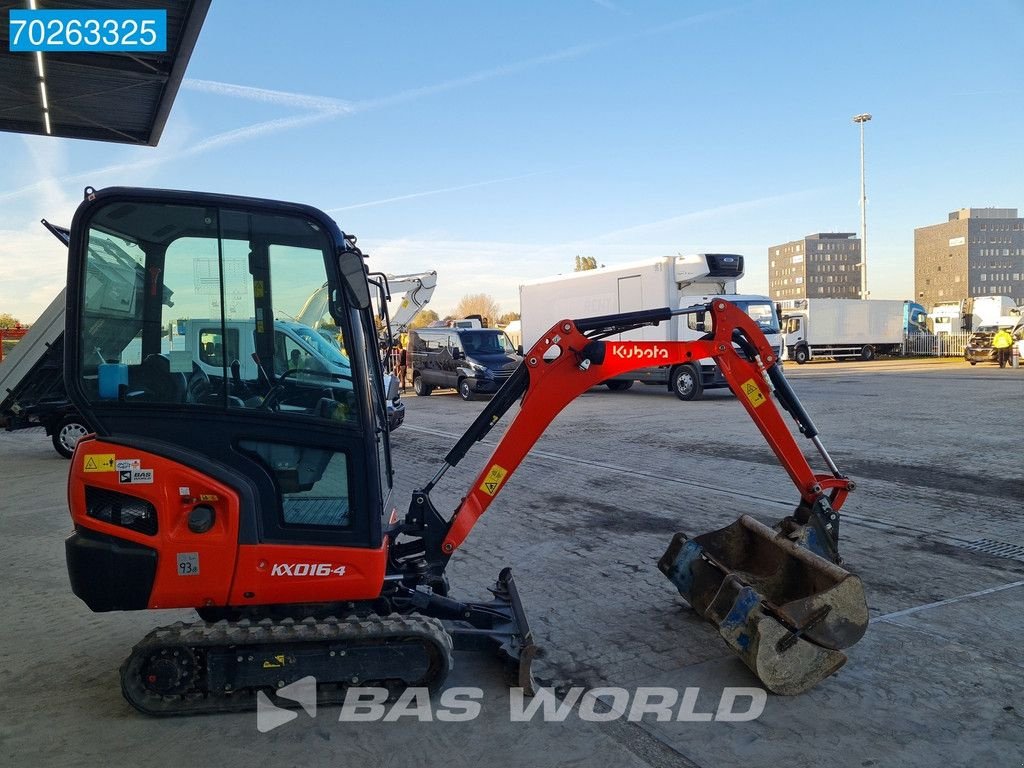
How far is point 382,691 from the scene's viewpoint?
410 cm

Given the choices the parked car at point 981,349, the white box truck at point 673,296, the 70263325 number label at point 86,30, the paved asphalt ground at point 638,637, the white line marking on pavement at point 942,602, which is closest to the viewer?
the paved asphalt ground at point 638,637

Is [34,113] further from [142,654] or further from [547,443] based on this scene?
[142,654]

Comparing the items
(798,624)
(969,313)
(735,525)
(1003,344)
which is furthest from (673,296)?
(969,313)

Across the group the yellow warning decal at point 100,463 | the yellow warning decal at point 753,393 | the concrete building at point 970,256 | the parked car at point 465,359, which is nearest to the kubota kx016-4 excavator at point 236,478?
the yellow warning decal at point 100,463

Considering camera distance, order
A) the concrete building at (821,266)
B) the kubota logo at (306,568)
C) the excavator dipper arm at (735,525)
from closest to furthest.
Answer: the kubota logo at (306,568) < the excavator dipper arm at (735,525) < the concrete building at (821,266)

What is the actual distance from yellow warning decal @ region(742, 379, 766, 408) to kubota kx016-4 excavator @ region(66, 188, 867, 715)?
4.63ft

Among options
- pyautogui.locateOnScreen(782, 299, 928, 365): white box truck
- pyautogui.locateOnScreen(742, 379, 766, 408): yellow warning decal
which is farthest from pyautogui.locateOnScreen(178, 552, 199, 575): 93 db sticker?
pyautogui.locateOnScreen(782, 299, 928, 365): white box truck

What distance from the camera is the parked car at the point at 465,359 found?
21953mm

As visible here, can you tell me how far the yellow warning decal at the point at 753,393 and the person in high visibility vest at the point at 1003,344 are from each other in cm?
3069

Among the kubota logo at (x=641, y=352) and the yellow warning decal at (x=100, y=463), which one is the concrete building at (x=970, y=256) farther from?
the yellow warning decal at (x=100, y=463)

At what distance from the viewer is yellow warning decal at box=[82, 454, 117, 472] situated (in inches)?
151

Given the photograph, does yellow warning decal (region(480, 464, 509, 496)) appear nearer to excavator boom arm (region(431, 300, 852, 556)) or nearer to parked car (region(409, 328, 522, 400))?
excavator boom arm (region(431, 300, 852, 556))

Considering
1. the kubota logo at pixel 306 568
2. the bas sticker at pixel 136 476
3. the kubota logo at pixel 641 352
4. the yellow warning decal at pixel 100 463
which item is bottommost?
the kubota logo at pixel 306 568

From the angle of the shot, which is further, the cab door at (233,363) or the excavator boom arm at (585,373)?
the excavator boom arm at (585,373)
